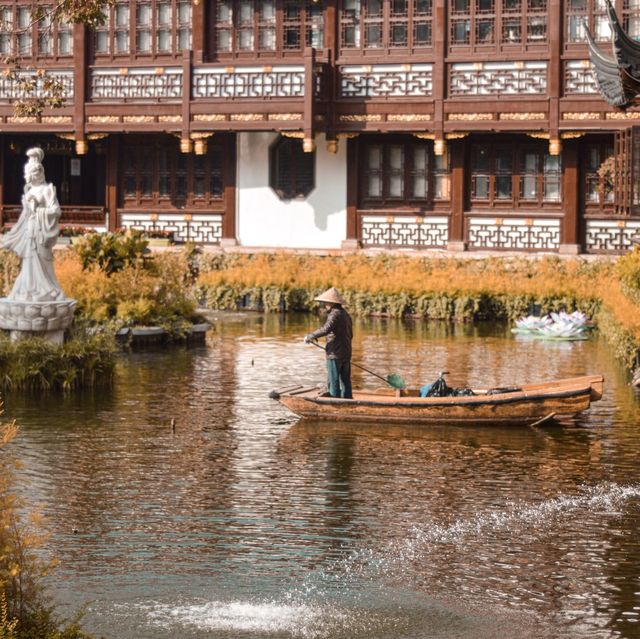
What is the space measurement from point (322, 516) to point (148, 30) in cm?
2684

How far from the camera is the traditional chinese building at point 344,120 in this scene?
35.3 metres

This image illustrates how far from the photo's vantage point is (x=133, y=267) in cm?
2750

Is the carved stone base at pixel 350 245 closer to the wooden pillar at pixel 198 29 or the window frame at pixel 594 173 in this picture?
the window frame at pixel 594 173

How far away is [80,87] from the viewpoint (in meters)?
38.4

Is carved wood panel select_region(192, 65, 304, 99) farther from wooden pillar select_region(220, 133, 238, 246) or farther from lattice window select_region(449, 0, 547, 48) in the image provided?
lattice window select_region(449, 0, 547, 48)

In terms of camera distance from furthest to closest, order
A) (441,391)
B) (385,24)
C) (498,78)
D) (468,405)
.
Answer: (385,24) < (498,78) < (441,391) < (468,405)

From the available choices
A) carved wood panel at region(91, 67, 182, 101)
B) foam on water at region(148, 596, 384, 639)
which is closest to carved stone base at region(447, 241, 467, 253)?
carved wood panel at region(91, 67, 182, 101)

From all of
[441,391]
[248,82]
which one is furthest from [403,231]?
[441,391]

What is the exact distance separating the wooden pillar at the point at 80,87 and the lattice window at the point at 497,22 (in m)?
9.59

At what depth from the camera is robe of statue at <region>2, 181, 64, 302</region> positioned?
21.2m

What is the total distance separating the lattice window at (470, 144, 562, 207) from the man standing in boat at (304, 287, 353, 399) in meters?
18.4

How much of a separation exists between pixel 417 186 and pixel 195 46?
264 inches

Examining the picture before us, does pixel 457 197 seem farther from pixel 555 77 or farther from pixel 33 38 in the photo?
pixel 33 38

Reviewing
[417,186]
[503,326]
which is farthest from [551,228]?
[503,326]
